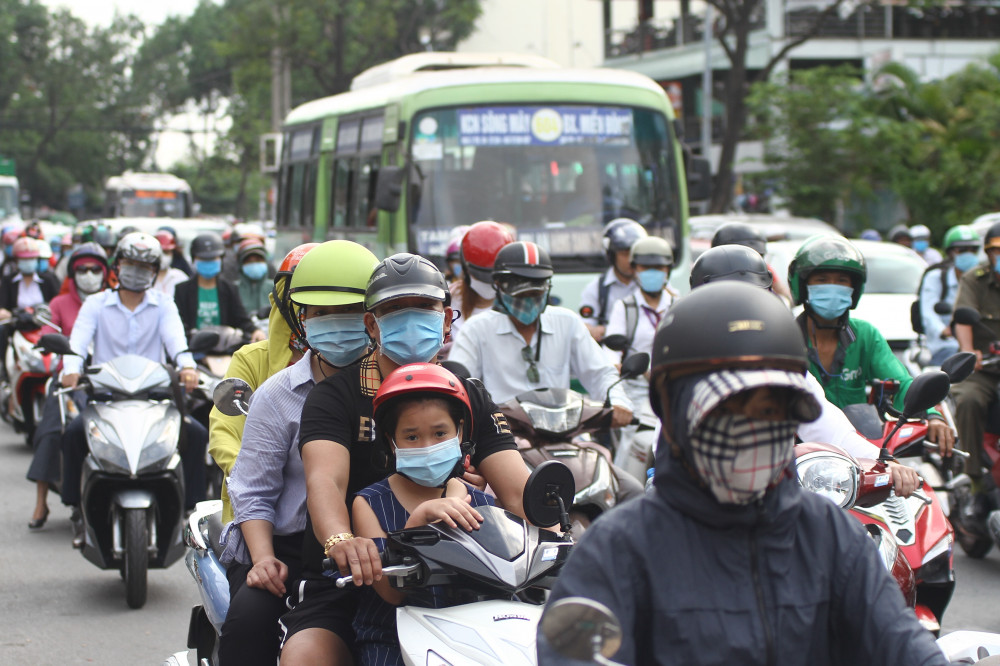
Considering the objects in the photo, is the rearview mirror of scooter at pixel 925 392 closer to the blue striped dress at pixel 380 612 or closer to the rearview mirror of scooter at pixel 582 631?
the blue striped dress at pixel 380 612

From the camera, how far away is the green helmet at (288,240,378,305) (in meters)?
4.08

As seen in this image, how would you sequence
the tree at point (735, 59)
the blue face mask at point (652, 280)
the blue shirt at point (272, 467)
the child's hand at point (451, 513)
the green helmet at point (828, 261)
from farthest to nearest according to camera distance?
1. the tree at point (735, 59)
2. the blue face mask at point (652, 280)
3. the green helmet at point (828, 261)
4. the blue shirt at point (272, 467)
5. the child's hand at point (451, 513)

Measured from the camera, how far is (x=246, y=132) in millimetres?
54125

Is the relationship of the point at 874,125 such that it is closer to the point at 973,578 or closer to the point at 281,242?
the point at 281,242

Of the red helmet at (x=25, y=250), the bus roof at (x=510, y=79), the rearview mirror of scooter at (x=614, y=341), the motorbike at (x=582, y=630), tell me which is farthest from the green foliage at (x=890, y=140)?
the motorbike at (x=582, y=630)

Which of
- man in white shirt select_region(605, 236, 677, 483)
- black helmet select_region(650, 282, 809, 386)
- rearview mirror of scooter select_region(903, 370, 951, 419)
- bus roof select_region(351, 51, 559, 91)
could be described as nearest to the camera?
black helmet select_region(650, 282, 809, 386)

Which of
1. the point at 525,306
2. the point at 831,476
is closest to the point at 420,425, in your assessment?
the point at 831,476

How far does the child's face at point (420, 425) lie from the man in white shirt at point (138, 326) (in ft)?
14.3

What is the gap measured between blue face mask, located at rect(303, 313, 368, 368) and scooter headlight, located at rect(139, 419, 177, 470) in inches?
119

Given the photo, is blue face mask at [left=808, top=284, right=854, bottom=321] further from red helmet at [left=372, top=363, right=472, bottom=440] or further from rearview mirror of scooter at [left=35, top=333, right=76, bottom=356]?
rearview mirror of scooter at [left=35, top=333, right=76, bottom=356]

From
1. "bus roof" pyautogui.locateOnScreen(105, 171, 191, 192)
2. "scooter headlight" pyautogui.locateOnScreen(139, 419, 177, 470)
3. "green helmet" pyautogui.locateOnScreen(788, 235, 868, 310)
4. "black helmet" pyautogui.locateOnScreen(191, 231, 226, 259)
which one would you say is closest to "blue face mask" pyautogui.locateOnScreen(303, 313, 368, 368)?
"green helmet" pyautogui.locateOnScreen(788, 235, 868, 310)

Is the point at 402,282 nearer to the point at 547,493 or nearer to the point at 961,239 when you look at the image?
the point at 547,493

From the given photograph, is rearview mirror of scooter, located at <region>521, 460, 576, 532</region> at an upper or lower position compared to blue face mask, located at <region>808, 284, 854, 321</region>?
lower

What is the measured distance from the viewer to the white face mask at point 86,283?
9.62m
